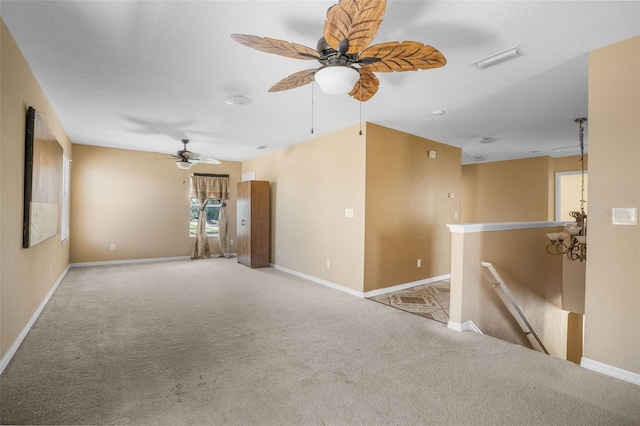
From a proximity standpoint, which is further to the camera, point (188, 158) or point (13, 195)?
point (188, 158)

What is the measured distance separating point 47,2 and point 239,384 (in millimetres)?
2795

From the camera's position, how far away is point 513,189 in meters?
7.26

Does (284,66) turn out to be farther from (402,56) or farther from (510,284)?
(510,284)

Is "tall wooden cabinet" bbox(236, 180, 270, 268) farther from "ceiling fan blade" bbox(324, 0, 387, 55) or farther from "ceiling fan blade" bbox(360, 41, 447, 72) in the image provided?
"ceiling fan blade" bbox(324, 0, 387, 55)

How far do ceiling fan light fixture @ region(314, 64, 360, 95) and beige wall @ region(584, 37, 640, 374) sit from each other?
2.12 metres

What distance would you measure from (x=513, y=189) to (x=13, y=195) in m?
8.41

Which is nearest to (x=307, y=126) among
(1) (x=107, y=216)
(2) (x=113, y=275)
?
(2) (x=113, y=275)

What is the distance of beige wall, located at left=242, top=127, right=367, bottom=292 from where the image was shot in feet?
15.3

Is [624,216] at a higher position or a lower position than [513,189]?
lower

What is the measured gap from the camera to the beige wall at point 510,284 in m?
3.34

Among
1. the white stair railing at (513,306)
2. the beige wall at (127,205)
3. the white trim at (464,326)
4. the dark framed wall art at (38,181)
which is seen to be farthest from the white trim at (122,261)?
the white stair railing at (513,306)

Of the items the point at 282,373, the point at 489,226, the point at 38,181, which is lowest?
the point at 282,373

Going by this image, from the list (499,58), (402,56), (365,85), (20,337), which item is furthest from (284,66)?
(20,337)

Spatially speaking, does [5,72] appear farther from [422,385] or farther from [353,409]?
[422,385]
